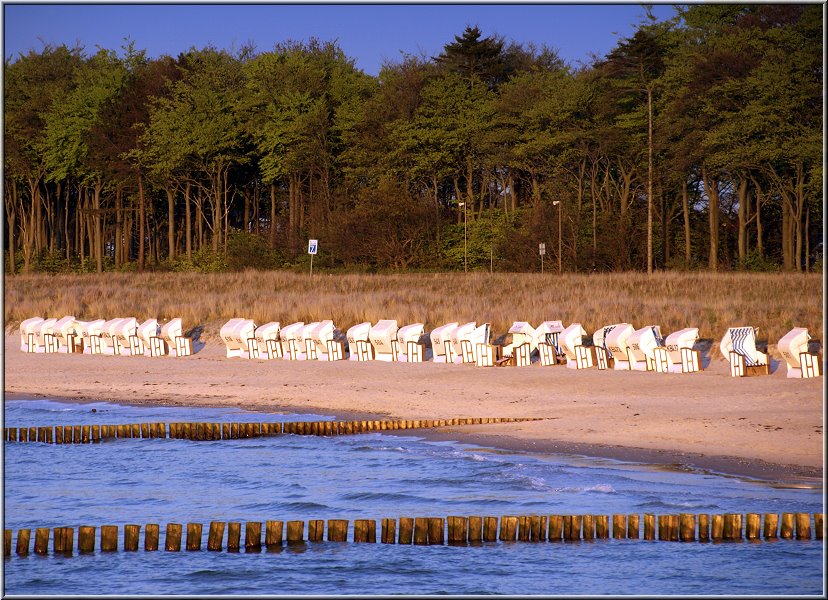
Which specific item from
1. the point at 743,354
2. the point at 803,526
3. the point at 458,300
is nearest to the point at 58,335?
the point at 458,300

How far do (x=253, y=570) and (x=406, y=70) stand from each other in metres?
68.2

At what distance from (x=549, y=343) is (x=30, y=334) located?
15254 mm

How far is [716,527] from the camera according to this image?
1116cm

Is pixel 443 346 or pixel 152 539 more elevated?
pixel 443 346

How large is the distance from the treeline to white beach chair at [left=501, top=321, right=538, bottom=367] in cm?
3105

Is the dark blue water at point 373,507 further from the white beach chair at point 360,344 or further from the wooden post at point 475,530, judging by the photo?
the white beach chair at point 360,344

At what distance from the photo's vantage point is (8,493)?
47.4ft

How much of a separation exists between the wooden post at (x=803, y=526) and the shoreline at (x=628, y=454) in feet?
4.58

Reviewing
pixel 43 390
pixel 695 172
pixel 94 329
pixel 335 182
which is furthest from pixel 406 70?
pixel 43 390

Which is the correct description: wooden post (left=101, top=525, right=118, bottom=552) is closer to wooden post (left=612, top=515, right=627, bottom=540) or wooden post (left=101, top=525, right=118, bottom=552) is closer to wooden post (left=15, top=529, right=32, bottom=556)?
wooden post (left=15, top=529, right=32, bottom=556)

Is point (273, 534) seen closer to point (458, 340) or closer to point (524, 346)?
point (524, 346)

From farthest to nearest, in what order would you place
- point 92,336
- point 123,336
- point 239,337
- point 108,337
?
point 92,336 < point 108,337 < point 123,336 < point 239,337

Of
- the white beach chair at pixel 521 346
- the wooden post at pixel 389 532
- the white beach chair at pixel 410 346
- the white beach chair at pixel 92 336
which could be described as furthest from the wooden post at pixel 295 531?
the white beach chair at pixel 92 336

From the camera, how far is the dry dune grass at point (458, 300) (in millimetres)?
28625
